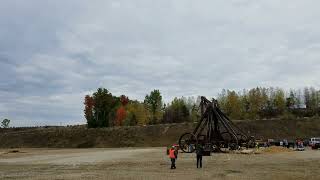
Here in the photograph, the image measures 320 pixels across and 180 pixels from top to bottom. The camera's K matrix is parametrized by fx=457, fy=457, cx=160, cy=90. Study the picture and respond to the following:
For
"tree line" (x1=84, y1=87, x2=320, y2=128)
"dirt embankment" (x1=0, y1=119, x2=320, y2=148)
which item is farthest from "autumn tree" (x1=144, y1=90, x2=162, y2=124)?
"dirt embankment" (x1=0, y1=119, x2=320, y2=148)

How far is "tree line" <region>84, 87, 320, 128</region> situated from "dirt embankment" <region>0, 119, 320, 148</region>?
2134 cm

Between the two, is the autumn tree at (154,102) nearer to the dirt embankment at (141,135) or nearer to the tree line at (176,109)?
the tree line at (176,109)

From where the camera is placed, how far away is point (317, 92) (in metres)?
Result: 180

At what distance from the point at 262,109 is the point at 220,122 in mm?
100974

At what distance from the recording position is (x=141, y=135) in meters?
123

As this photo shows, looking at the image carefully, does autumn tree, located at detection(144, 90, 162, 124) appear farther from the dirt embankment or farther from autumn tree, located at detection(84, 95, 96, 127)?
the dirt embankment

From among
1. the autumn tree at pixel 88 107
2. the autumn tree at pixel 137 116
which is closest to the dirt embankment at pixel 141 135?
the autumn tree at pixel 88 107

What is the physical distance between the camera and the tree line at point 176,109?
502ft

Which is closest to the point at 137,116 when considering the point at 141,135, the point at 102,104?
the point at 102,104

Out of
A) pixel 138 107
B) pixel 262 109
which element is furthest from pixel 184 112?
pixel 262 109

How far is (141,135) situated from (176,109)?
49.8m

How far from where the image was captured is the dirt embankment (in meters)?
116

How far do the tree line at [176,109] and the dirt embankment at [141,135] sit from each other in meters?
21.3

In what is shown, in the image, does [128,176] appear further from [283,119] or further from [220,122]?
[283,119]
